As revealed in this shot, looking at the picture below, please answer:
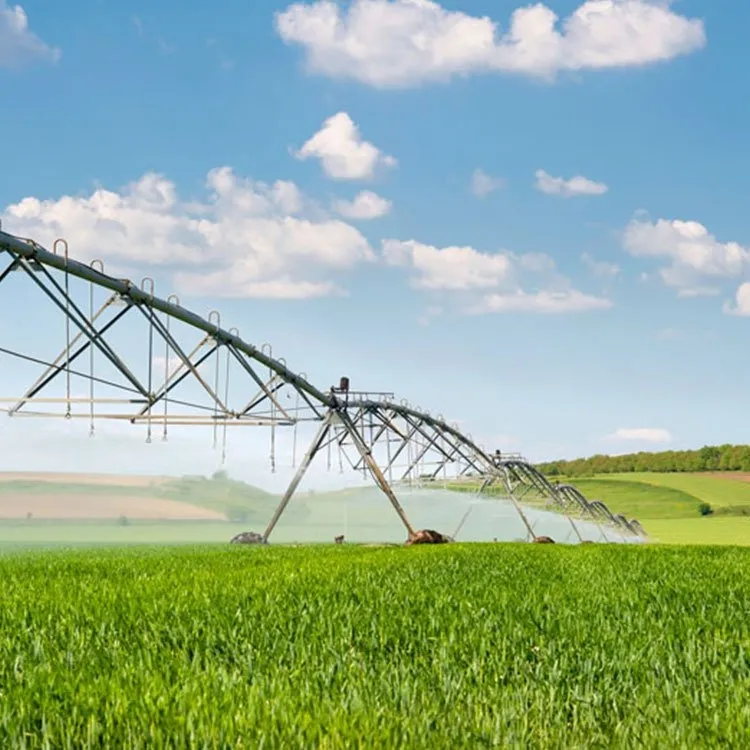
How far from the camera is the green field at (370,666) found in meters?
3.85

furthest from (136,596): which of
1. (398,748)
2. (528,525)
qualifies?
(528,525)

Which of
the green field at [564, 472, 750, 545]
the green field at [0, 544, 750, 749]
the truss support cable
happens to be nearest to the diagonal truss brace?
the truss support cable

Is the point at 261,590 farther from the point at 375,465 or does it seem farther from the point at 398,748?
the point at 375,465

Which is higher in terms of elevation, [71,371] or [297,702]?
[71,371]

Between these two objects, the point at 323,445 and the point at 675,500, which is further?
the point at 675,500

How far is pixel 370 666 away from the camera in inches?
207

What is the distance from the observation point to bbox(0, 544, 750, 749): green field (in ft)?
12.6

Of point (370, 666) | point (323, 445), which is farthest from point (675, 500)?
point (370, 666)

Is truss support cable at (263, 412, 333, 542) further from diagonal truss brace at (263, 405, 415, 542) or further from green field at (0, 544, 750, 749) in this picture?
green field at (0, 544, 750, 749)

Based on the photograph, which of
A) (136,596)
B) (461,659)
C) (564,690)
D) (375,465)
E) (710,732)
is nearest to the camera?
(710,732)

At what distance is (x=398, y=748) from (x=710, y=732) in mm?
1503

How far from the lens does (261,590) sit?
904 cm

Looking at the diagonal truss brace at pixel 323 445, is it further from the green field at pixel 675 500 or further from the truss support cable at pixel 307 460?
the green field at pixel 675 500

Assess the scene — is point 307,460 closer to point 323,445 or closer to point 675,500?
point 323,445
